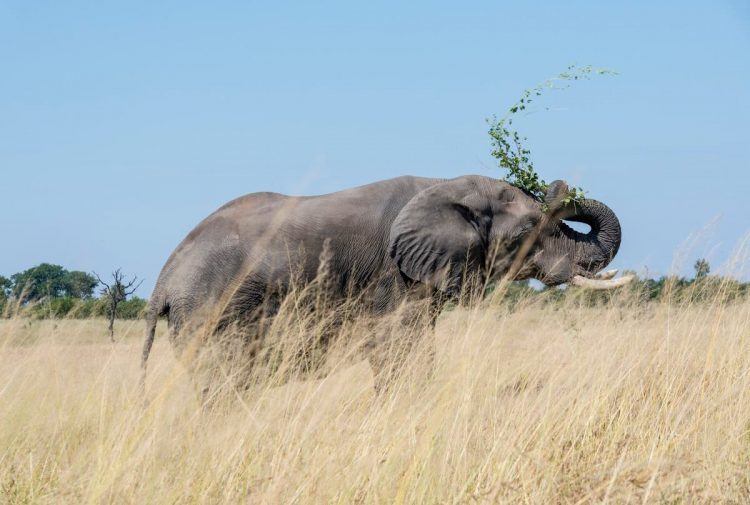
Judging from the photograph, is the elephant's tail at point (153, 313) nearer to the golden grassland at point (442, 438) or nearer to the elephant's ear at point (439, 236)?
the golden grassland at point (442, 438)

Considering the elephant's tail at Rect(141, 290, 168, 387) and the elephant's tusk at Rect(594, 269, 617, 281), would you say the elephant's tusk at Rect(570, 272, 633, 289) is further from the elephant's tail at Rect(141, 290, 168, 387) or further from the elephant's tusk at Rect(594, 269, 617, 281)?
the elephant's tail at Rect(141, 290, 168, 387)

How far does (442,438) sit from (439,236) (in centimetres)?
455

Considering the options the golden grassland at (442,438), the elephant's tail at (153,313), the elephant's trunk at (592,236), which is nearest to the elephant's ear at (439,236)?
the elephant's trunk at (592,236)

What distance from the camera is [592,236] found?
10.2 m

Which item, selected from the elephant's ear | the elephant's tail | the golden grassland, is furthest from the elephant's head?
the elephant's tail

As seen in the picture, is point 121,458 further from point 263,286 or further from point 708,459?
point 263,286

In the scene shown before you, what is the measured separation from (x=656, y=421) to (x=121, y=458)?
3.04 m

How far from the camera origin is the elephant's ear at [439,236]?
9531 mm

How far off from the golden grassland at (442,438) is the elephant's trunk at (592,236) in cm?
174

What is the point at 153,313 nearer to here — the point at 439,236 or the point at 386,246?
the point at 386,246

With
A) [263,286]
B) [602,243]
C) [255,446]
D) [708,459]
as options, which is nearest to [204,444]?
[255,446]

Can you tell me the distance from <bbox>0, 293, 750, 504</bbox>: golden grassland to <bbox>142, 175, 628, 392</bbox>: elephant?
1226 millimetres

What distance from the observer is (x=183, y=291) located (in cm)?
924

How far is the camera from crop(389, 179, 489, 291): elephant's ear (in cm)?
953
